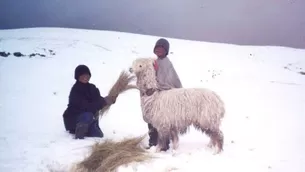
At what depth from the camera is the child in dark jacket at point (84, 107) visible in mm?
2805

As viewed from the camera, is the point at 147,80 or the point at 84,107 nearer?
the point at 147,80

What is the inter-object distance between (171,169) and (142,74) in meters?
0.68

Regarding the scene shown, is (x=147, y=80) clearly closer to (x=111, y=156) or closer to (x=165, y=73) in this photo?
(x=165, y=73)

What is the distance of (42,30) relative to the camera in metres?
2.37

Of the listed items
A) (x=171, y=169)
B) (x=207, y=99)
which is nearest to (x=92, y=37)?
(x=207, y=99)

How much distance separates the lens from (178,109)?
8.35 ft

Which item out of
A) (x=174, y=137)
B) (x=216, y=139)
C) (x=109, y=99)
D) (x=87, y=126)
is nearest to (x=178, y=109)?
(x=174, y=137)

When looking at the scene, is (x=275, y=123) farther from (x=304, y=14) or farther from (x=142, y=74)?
(x=142, y=74)

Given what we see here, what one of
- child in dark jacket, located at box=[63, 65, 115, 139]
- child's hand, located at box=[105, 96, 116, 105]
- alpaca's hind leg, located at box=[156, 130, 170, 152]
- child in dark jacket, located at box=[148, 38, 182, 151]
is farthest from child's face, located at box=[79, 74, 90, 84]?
alpaca's hind leg, located at box=[156, 130, 170, 152]

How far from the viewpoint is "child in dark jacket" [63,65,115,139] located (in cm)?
280

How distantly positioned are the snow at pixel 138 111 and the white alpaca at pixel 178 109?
11cm

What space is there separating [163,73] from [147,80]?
6.5 inches

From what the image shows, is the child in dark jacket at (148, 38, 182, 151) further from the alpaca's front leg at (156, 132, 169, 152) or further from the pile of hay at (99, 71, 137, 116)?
the pile of hay at (99, 71, 137, 116)

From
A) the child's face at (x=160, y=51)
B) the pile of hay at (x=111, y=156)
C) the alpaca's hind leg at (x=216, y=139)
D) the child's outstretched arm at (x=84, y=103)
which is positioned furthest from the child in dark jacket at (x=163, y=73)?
the child's outstretched arm at (x=84, y=103)
